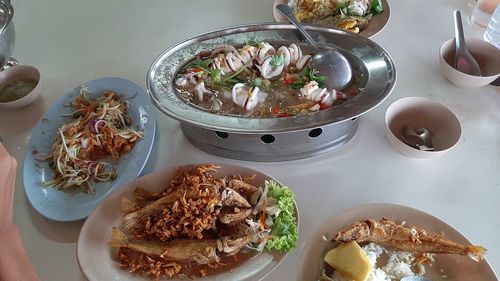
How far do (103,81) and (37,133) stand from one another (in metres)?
Result: 0.36

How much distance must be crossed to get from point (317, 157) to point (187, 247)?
651 mm

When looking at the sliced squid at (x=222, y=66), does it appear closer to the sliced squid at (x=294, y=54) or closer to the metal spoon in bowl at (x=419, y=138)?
the sliced squid at (x=294, y=54)

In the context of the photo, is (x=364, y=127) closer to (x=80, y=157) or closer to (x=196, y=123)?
(x=196, y=123)

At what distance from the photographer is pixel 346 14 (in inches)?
81.0

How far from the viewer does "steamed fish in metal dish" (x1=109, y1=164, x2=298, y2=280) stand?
1.23 meters

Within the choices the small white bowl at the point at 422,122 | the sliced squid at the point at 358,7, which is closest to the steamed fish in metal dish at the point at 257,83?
the small white bowl at the point at 422,122

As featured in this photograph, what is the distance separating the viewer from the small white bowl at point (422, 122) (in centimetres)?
155

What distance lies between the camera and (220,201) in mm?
1278

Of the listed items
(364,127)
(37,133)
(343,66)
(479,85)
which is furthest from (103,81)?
(479,85)

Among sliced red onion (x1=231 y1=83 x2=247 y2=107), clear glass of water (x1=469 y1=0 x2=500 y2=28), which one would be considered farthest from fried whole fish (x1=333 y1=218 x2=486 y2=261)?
clear glass of water (x1=469 y1=0 x2=500 y2=28)

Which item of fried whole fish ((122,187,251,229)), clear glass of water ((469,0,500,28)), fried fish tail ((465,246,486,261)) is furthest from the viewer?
clear glass of water ((469,0,500,28))

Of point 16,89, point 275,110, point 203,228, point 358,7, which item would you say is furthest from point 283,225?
point 16,89

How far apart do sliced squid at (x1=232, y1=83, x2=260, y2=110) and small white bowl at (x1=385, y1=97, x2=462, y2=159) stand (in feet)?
1.75

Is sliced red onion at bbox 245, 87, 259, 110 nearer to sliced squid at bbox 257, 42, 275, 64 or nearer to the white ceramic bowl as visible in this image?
sliced squid at bbox 257, 42, 275, 64
